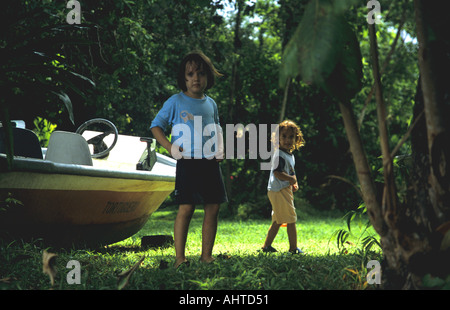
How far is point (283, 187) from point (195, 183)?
1.72 meters

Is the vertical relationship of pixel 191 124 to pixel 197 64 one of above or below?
below

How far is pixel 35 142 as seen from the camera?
14.3ft

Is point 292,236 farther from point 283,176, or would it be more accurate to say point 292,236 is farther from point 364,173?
point 364,173

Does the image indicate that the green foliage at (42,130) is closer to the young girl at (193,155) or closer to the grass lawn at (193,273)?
the grass lawn at (193,273)

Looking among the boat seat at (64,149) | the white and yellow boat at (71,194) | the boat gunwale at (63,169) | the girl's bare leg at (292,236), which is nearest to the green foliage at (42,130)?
the white and yellow boat at (71,194)

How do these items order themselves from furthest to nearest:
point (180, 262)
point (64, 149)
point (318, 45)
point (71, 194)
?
point (64, 149), point (71, 194), point (180, 262), point (318, 45)

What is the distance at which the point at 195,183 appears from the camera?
11.1 ft

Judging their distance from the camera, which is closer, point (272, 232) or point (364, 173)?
point (364, 173)

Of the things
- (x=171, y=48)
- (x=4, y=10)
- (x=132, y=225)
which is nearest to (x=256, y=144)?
(x=171, y=48)

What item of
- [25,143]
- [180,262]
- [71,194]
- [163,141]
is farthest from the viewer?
[25,143]

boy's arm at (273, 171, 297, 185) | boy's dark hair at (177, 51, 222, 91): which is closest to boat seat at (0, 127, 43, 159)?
boy's dark hair at (177, 51, 222, 91)

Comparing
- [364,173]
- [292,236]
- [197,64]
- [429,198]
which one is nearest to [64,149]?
A: [197,64]

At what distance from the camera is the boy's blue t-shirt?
340 cm

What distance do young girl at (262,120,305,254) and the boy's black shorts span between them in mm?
1504
